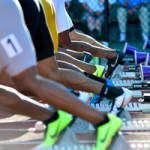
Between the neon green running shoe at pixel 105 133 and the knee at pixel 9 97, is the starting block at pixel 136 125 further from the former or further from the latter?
the knee at pixel 9 97

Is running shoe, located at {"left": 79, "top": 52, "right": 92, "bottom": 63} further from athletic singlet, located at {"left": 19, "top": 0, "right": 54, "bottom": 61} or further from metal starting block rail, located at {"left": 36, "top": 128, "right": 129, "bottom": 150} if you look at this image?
metal starting block rail, located at {"left": 36, "top": 128, "right": 129, "bottom": 150}

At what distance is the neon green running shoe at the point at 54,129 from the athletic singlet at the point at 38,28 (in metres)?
0.74

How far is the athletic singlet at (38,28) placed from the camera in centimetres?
367

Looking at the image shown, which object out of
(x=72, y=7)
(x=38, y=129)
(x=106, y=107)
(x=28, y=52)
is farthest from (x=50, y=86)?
(x=72, y=7)

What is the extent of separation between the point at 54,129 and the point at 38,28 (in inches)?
40.2

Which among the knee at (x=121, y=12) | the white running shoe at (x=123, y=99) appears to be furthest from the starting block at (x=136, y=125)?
the knee at (x=121, y=12)

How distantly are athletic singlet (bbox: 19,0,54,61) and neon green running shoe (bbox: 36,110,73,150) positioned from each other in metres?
0.74

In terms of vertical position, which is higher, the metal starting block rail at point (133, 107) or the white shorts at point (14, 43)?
the white shorts at point (14, 43)

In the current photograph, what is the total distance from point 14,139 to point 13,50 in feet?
4.37

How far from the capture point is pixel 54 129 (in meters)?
3.17

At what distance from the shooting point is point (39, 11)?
146 inches

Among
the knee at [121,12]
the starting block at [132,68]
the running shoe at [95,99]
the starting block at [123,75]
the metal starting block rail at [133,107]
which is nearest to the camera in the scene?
the metal starting block rail at [133,107]

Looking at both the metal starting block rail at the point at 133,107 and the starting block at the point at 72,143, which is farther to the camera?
the metal starting block rail at the point at 133,107

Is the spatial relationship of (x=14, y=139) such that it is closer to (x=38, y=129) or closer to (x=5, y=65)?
(x=38, y=129)
